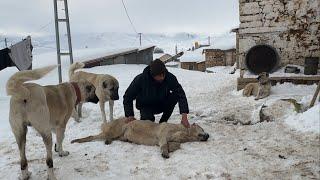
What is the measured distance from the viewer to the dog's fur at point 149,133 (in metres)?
5.94

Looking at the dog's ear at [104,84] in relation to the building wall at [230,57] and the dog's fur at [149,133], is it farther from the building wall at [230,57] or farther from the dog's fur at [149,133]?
the building wall at [230,57]

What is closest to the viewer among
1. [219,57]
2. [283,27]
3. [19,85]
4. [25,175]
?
[19,85]

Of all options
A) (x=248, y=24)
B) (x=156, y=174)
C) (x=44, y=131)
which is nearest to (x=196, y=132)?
(x=156, y=174)

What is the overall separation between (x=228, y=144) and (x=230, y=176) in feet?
4.24

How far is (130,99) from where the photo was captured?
6617 mm

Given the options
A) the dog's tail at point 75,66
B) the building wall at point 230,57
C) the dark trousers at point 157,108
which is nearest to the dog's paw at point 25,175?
the dark trousers at point 157,108

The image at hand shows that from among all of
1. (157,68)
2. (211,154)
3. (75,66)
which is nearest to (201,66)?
(75,66)

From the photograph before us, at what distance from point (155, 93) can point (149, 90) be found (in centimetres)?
12

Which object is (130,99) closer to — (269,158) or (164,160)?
(164,160)

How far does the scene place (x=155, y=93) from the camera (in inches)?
266

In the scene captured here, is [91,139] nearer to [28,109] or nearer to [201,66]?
[28,109]

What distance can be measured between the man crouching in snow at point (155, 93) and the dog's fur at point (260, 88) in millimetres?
3063

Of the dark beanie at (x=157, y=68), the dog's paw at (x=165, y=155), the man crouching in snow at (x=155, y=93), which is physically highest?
the dark beanie at (x=157, y=68)

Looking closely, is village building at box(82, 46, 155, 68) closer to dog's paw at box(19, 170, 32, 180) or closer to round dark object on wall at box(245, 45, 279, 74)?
round dark object on wall at box(245, 45, 279, 74)
